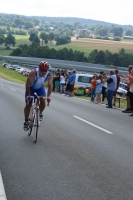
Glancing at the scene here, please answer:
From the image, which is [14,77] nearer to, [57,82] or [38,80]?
[57,82]

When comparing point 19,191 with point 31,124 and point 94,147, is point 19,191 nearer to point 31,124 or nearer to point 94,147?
point 94,147

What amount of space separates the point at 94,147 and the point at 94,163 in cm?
154

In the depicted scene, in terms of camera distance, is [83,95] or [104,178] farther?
[83,95]

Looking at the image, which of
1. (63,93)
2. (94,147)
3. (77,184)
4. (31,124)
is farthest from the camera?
(63,93)

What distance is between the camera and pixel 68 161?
25.9 feet

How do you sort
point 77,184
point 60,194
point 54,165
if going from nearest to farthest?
1. point 60,194
2. point 77,184
3. point 54,165

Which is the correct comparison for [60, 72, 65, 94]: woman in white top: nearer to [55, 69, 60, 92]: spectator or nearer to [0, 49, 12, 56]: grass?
[55, 69, 60, 92]: spectator

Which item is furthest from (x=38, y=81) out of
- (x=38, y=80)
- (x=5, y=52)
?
(x=5, y=52)

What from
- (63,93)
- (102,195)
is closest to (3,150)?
(102,195)

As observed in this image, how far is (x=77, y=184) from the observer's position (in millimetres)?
6461

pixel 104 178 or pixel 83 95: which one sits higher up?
pixel 104 178

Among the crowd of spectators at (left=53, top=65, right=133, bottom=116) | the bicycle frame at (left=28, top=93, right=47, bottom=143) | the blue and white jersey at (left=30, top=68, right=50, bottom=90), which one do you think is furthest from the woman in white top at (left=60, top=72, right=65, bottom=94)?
the blue and white jersey at (left=30, top=68, right=50, bottom=90)

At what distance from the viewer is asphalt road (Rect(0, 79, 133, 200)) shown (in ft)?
20.1

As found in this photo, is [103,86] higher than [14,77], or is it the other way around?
[103,86]
